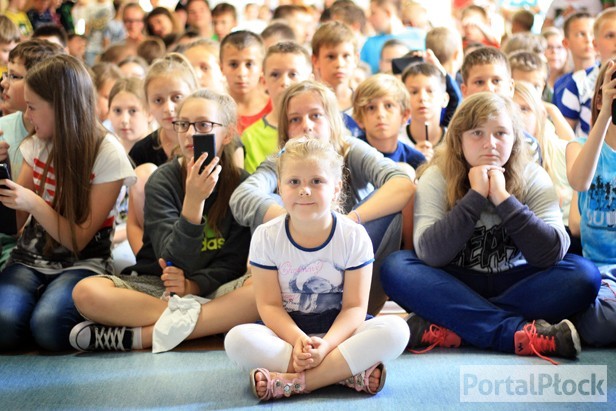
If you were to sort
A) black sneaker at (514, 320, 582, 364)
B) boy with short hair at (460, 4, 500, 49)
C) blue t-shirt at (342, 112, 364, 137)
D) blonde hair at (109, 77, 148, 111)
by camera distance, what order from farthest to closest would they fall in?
1. boy with short hair at (460, 4, 500, 49)
2. blonde hair at (109, 77, 148, 111)
3. blue t-shirt at (342, 112, 364, 137)
4. black sneaker at (514, 320, 582, 364)

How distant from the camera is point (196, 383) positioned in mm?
2029

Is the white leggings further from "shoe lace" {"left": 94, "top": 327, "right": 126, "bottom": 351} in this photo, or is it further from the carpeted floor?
"shoe lace" {"left": 94, "top": 327, "right": 126, "bottom": 351}

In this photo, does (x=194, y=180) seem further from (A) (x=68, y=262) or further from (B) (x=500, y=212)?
(B) (x=500, y=212)

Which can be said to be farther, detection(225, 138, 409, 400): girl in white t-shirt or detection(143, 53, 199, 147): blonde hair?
detection(143, 53, 199, 147): blonde hair

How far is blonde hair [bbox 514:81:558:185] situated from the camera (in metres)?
3.00

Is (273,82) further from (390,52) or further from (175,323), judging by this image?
(390,52)

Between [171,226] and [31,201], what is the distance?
412 millimetres

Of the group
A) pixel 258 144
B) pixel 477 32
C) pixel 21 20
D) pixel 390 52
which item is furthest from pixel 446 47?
pixel 21 20

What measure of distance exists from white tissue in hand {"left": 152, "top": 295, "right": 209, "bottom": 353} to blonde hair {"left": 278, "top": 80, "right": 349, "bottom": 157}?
1.93 feet

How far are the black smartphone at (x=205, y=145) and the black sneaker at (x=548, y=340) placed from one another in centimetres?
97

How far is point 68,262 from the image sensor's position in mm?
2547

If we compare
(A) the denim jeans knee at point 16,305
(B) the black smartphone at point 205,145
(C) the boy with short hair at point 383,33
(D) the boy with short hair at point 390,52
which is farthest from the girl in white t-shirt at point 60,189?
(C) the boy with short hair at point 383,33

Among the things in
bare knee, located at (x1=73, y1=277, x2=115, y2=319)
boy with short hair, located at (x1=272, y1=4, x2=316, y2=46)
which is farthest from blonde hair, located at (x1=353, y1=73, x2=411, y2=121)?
boy with short hair, located at (x1=272, y1=4, x2=316, y2=46)

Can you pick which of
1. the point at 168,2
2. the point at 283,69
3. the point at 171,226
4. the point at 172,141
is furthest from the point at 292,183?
the point at 168,2
